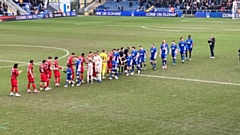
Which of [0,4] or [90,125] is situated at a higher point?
[0,4]

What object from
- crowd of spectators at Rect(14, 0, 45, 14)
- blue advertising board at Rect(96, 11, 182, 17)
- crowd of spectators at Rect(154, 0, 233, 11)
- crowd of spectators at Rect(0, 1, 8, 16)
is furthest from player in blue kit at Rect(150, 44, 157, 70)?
crowd of spectators at Rect(14, 0, 45, 14)

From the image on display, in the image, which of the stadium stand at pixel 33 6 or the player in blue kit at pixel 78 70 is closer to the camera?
the player in blue kit at pixel 78 70

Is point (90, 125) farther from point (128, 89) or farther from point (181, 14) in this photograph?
point (181, 14)

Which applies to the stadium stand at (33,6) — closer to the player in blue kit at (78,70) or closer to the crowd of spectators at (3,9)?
the crowd of spectators at (3,9)

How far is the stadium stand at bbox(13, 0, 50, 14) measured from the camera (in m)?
76.6

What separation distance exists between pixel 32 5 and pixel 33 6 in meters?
0.87

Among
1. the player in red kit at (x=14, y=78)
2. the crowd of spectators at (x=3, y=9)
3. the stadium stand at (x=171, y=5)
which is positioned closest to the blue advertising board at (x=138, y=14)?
the stadium stand at (x=171, y=5)

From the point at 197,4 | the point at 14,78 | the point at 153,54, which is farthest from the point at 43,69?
the point at 197,4

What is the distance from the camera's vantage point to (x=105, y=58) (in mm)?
25672

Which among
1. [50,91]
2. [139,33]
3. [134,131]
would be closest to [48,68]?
[50,91]

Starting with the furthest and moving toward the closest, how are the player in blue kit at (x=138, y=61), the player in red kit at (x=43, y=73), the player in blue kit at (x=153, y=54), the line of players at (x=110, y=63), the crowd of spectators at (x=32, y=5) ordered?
the crowd of spectators at (x=32, y=5), the player in blue kit at (x=153, y=54), the player in blue kit at (x=138, y=61), the line of players at (x=110, y=63), the player in red kit at (x=43, y=73)

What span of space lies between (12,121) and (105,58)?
9646mm

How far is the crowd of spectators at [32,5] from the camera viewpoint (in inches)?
3015

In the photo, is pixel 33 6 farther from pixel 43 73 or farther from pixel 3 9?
pixel 43 73
